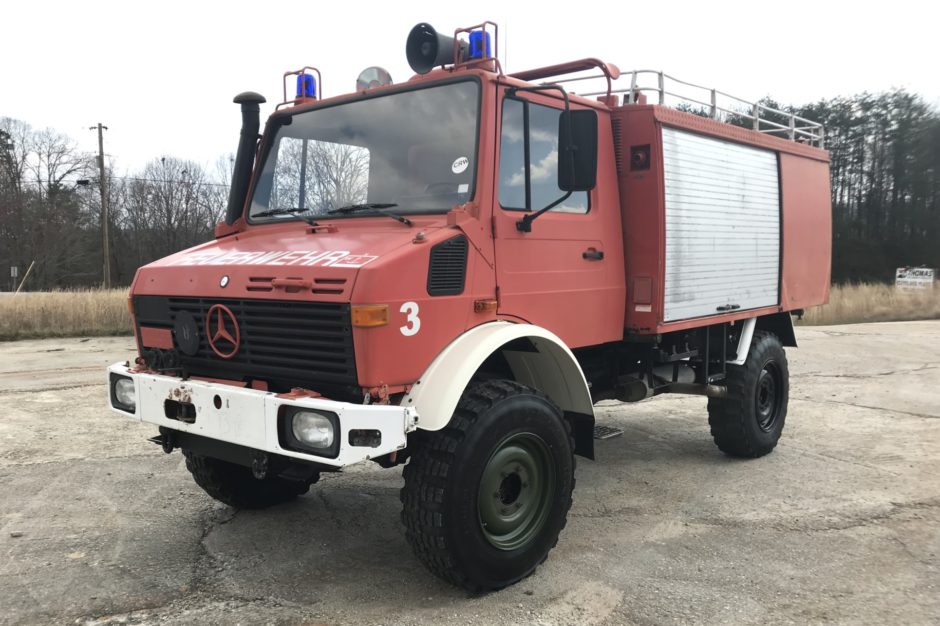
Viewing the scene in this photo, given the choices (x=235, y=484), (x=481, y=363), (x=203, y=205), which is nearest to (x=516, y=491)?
(x=481, y=363)

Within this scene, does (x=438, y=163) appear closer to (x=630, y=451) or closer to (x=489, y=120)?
(x=489, y=120)

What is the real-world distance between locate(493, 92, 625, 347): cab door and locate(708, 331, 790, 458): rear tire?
5.89 feet

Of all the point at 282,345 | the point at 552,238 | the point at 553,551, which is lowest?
the point at 553,551

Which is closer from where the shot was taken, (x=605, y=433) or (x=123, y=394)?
(x=123, y=394)

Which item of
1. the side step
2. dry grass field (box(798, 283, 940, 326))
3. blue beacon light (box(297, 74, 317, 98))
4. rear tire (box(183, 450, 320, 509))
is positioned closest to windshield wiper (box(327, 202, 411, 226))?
→ blue beacon light (box(297, 74, 317, 98))

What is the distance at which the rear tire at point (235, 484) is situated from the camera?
448 centimetres

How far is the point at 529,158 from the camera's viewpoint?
12.8 ft

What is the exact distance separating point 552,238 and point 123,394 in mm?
2522

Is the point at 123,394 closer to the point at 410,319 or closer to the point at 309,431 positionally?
the point at 309,431

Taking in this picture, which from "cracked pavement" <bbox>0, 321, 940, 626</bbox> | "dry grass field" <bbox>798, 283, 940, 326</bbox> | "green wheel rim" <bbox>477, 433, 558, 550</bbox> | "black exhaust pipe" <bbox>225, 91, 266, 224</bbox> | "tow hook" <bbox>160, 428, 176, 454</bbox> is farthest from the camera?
"dry grass field" <bbox>798, 283, 940, 326</bbox>

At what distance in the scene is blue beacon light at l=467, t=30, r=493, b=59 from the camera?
3.75 m

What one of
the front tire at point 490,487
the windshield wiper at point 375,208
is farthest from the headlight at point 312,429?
the windshield wiper at point 375,208

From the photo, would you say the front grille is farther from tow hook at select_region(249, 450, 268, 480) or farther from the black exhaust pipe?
the black exhaust pipe

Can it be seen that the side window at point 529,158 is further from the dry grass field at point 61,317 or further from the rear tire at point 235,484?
the dry grass field at point 61,317
